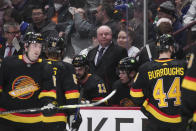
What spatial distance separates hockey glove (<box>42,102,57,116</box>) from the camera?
5.66 m

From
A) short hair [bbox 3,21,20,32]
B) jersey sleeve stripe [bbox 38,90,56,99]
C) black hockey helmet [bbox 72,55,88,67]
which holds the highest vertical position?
short hair [bbox 3,21,20,32]

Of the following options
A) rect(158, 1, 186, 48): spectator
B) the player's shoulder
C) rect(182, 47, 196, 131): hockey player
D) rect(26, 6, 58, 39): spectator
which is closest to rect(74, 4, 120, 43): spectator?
rect(26, 6, 58, 39): spectator

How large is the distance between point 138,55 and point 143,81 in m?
1.65

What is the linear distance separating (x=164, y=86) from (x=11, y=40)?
3406 mm

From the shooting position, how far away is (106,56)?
7680 millimetres

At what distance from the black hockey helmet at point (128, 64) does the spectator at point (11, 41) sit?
70.1 inches

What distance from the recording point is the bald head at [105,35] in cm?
781

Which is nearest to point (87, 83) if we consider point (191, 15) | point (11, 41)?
Answer: point (11, 41)

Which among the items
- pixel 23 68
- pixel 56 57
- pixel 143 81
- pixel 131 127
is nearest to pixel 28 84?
pixel 23 68

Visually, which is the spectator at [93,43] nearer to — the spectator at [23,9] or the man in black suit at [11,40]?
the man in black suit at [11,40]

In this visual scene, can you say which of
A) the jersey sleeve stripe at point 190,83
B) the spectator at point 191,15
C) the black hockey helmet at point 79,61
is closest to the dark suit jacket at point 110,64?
the black hockey helmet at point 79,61

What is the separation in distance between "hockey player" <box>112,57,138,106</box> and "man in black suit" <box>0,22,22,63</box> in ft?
5.97

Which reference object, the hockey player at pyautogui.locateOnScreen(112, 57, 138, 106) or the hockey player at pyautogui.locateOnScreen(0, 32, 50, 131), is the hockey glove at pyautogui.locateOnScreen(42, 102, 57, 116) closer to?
the hockey player at pyautogui.locateOnScreen(0, 32, 50, 131)

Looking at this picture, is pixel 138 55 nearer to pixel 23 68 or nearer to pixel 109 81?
pixel 109 81
